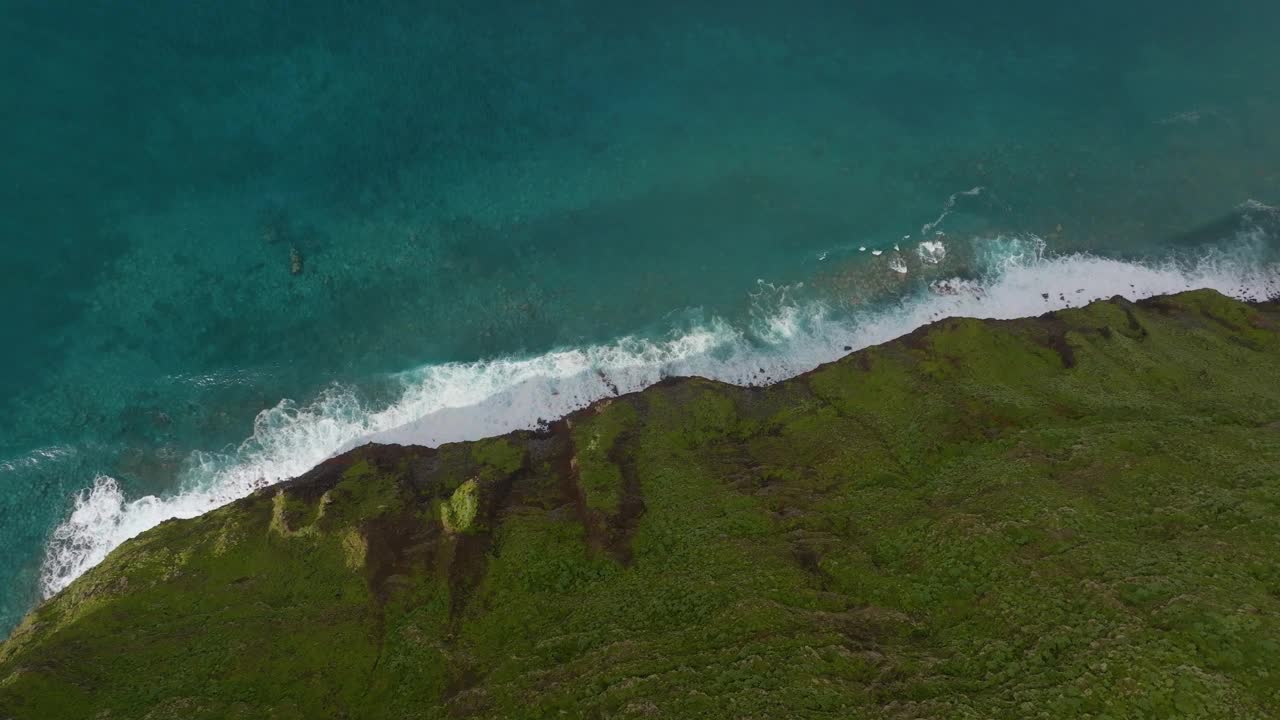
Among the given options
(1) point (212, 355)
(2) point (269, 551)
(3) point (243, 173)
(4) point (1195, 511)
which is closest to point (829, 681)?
(4) point (1195, 511)

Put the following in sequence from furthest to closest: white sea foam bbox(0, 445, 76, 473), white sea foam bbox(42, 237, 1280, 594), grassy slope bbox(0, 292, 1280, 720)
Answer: white sea foam bbox(42, 237, 1280, 594) < white sea foam bbox(0, 445, 76, 473) < grassy slope bbox(0, 292, 1280, 720)

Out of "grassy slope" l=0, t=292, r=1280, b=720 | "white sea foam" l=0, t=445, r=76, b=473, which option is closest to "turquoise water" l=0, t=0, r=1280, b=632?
"white sea foam" l=0, t=445, r=76, b=473

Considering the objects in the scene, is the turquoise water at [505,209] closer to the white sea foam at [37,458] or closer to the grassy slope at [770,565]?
the white sea foam at [37,458]

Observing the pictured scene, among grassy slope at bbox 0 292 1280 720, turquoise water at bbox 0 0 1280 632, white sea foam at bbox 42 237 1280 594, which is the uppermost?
turquoise water at bbox 0 0 1280 632

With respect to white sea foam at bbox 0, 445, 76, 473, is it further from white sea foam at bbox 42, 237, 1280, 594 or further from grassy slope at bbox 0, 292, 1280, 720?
grassy slope at bbox 0, 292, 1280, 720

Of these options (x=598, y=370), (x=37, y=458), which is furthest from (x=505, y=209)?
(x=37, y=458)

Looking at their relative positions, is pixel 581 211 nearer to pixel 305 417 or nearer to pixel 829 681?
pixel 305 417

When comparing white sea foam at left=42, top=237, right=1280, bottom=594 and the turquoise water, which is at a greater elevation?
the turquoise water
